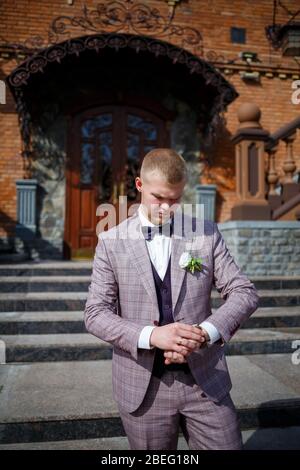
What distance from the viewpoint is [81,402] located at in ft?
9.11

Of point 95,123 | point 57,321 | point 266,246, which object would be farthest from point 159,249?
point 95,123

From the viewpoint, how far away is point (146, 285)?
162 centimetres

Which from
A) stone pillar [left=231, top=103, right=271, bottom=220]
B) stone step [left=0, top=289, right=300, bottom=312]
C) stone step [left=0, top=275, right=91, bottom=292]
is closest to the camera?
stone step [left=0, top=289, right=300, bottom=312]

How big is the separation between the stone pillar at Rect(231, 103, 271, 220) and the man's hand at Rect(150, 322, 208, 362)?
487cm

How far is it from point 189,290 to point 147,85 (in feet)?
25.0

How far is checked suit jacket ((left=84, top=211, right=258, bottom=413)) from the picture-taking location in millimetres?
1560

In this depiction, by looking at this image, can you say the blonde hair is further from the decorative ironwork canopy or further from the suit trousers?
the decorative ironwork canopy

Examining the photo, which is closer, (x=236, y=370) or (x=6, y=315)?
(x=236, y=370)

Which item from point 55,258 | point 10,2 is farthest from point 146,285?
point 10,2

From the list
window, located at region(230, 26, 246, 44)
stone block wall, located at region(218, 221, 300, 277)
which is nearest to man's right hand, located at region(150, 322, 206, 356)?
stone block wall, located at region(218, 221, 300, 277)

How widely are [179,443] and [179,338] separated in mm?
1571

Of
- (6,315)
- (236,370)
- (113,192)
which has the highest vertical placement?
(113,192)

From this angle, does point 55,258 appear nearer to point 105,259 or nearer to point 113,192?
point 113,192

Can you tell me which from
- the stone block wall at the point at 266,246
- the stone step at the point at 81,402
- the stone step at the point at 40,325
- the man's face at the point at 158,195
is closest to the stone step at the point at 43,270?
the stone step at the point at 40,325
